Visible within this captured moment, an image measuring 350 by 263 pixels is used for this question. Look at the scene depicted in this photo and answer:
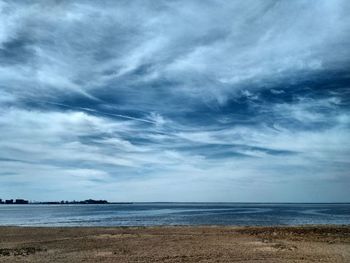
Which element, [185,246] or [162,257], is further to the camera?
[185,246]

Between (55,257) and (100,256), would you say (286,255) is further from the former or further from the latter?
(55,257)

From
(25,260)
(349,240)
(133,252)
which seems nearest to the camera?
(25,260)

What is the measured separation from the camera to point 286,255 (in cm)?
2245

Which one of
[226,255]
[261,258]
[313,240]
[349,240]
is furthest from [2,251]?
[349,240]

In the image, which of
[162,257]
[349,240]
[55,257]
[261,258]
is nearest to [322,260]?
[261,258]

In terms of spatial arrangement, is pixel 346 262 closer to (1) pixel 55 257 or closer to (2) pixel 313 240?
(2) pixel 313 240

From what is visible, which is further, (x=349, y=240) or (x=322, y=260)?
(x=349, y=240)

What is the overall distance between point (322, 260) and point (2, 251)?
20276mm

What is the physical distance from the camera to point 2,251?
25.3 metres

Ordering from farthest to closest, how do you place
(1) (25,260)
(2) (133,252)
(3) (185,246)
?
(3) (185,246)
(2) (133,252)
(1) (25,260)

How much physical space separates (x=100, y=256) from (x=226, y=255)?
758 cm

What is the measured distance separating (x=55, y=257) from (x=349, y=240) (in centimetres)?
2263

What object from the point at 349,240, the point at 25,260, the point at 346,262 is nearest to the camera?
the point at 346,262

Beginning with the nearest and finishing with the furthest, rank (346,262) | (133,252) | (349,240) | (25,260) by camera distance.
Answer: (346,262) < (25,260) < (133,252) < (349,240)
